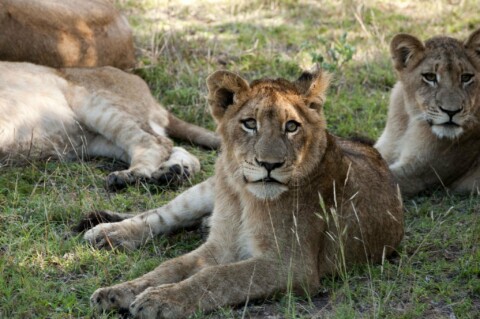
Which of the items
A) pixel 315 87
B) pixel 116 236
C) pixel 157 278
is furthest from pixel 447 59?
pixel 157 278

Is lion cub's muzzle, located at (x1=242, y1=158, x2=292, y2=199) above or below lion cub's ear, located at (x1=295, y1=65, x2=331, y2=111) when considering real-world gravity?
below

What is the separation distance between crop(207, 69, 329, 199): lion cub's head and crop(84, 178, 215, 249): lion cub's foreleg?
705 millimetres

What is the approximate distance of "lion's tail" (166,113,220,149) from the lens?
6539 mm

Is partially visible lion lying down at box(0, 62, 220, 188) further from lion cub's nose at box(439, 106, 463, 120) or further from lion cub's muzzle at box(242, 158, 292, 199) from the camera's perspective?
lion cub's muzzle at box(242, 158, 292, 199)

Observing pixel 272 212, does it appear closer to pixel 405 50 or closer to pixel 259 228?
pixel 259 228

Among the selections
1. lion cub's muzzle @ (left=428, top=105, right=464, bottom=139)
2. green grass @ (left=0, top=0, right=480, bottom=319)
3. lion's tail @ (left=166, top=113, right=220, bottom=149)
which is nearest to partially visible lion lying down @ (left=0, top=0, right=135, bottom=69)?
green grass @ (left=0, top=0, right=480, bottom=319)

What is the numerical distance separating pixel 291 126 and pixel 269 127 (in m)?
0.12

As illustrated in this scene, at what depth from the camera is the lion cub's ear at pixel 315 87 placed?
428cm

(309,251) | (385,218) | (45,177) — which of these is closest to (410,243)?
(385,218)

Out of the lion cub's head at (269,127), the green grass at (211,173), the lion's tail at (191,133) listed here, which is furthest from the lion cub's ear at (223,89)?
the lion's tail at (191,133)

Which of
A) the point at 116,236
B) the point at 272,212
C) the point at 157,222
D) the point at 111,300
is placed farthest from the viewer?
the point at 157,222

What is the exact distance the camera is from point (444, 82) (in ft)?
18.2

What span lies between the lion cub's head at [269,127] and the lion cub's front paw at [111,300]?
0.69 metres

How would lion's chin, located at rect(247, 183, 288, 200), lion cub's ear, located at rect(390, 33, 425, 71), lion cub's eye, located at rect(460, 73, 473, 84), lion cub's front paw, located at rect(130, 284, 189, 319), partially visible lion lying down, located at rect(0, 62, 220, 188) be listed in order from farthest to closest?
1. partially visible lion lying down, located at rect(0, 62, 220, 188)
2. lion cub's ear, located at rect(390, 33, 425, 71)
3. lion cub's eye, located at rect(460, 73, 473, 84)
4. lion's chin, located at rect(247, 183, 288, 200)
5. lion cub's front paw, located at rect(130, 284, 189, 319)
